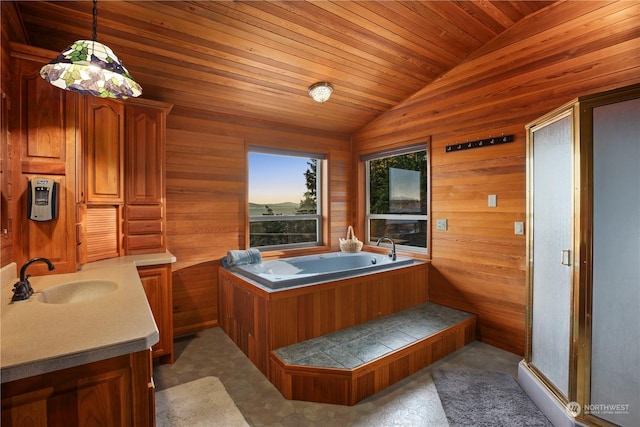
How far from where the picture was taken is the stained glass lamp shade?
143 centimetres

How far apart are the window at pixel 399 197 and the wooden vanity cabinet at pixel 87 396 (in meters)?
3.09

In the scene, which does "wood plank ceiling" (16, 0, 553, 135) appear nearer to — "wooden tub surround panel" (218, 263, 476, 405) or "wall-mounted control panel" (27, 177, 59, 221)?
"wall-mounted control panel" (27, 177, 59, 221)

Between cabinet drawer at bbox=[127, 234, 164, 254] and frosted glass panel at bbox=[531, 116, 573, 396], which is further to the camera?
cabinet drawer at bbox=[127, 234, 164, 254]

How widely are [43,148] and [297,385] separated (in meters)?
2.25

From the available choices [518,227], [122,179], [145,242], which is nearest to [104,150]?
[122,179]

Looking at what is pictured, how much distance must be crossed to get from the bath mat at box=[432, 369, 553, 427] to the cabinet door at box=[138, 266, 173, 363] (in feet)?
7.12

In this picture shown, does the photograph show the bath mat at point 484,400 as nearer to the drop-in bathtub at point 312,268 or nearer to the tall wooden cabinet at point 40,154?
the drop-in bathtub at point 312,268

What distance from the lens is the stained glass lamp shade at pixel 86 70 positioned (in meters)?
1.43

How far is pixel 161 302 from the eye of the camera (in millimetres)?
2514

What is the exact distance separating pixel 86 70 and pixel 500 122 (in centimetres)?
310

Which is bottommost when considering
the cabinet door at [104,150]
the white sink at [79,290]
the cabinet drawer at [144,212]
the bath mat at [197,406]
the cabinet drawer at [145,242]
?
the bath mat at [197,406]

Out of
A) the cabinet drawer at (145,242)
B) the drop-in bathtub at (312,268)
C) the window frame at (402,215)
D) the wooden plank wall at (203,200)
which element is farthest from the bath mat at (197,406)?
the window frame at (402,215)

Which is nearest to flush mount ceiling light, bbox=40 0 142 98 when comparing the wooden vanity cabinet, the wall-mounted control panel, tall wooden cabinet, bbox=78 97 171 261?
the wall-mounted control panel

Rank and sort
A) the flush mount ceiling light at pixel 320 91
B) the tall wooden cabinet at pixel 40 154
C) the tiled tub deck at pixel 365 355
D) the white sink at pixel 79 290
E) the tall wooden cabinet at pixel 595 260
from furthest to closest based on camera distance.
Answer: the flush mount ceiling light at pixel 320 91
the tiled tub deck at pixel 365 355
the tall wooden cabinet at pixel 40 154
the white sink at pixel 79 290
the tall wooden cabinet at pixel 595 260
